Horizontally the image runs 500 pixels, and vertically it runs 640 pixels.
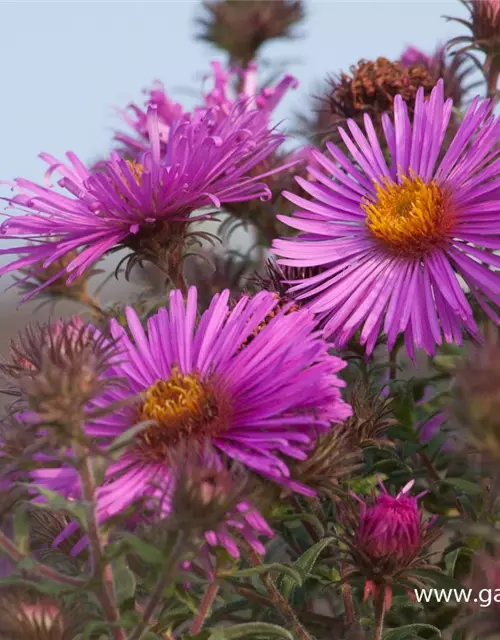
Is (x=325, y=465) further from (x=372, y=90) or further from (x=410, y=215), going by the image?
(x=372, y=90)

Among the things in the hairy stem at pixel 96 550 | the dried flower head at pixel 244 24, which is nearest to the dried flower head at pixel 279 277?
the hairy stem at pixel 96 550

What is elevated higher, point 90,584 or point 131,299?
point 131,299

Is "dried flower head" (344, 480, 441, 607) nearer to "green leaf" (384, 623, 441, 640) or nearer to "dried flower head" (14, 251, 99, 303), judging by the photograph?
"green leaf" (384, 623, 441, 640)

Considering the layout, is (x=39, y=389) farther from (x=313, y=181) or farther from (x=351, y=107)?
(x=351, y=107)

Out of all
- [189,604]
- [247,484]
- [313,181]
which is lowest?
[189,604]

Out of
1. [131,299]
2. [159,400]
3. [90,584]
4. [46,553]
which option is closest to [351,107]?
[131,299]

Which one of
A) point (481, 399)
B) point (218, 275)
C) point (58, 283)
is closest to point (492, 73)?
point (218, 275)
